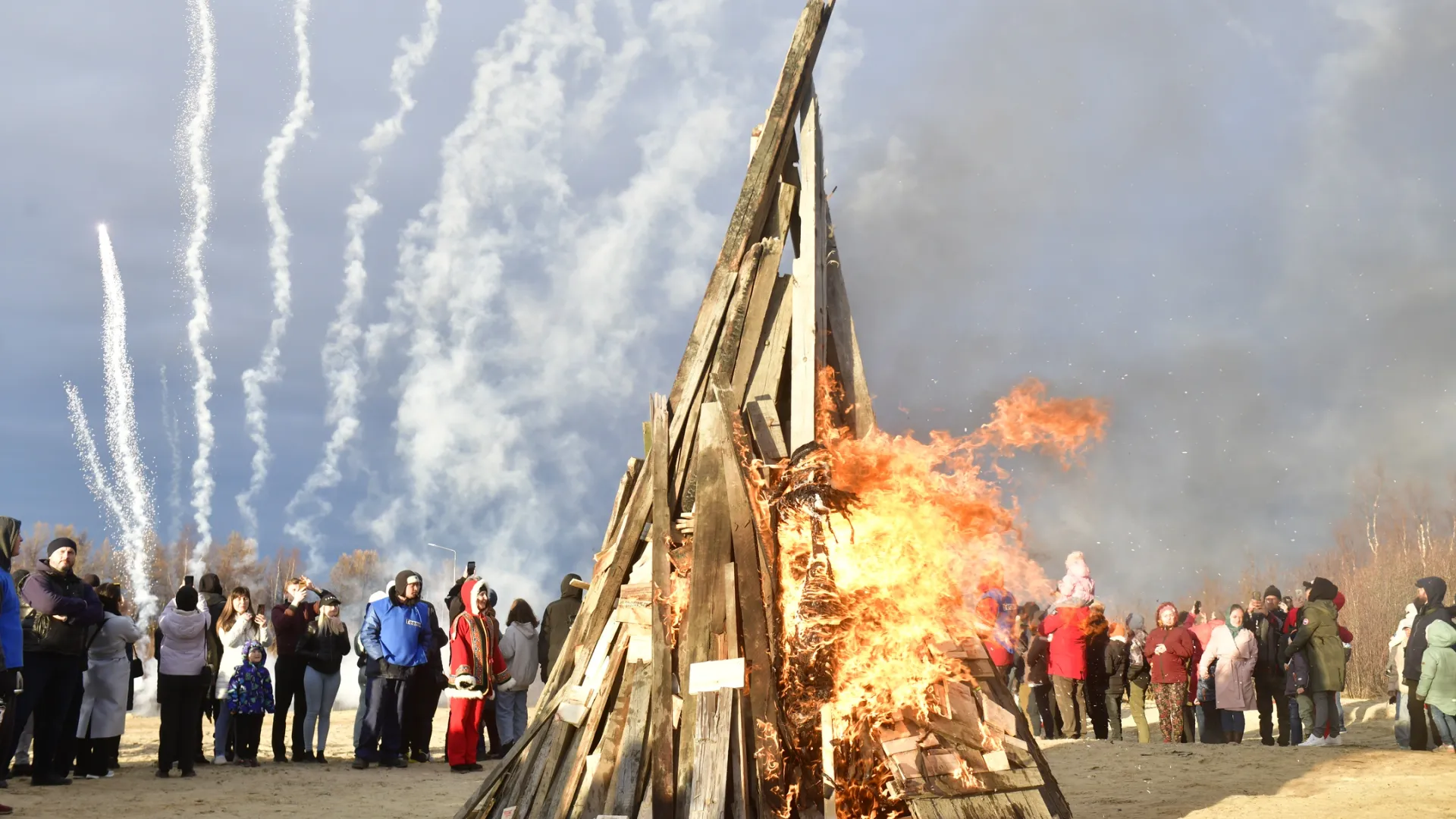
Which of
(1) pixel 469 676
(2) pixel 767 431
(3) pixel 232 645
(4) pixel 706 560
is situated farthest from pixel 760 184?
(3) pixel 232 645

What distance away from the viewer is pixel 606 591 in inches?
314

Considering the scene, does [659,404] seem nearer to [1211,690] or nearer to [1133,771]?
[1133,771]

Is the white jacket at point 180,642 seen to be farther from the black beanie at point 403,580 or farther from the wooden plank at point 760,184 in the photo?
the wooden plank at point 760,184

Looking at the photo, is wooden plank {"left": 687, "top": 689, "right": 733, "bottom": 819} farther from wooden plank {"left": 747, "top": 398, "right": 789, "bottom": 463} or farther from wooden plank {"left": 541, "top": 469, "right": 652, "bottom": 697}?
wooden plank {"left": 747, "top": 398, "right": 789, "bottom": 463}

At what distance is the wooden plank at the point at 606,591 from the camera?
7.98 meters

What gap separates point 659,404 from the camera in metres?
7.98

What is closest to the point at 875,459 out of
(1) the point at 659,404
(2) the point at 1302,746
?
(1) the point at 659,404

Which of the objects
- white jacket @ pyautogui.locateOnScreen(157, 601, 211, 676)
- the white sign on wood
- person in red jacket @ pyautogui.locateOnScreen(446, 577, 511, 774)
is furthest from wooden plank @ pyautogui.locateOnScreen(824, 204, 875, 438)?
white jacket @ pyautogui.locateOnScreen(157, 601, 211, 676)

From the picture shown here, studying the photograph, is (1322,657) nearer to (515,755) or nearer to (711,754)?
(711,754)

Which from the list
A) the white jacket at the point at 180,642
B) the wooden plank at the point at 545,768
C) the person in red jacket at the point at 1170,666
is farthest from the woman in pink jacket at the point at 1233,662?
the white jacket at the point at 180,642

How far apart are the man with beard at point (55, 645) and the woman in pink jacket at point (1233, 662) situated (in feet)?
39.7

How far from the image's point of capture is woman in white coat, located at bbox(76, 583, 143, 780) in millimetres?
11672

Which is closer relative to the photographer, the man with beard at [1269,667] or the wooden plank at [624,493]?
the wooden plank at [624,493]

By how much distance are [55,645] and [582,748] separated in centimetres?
577
